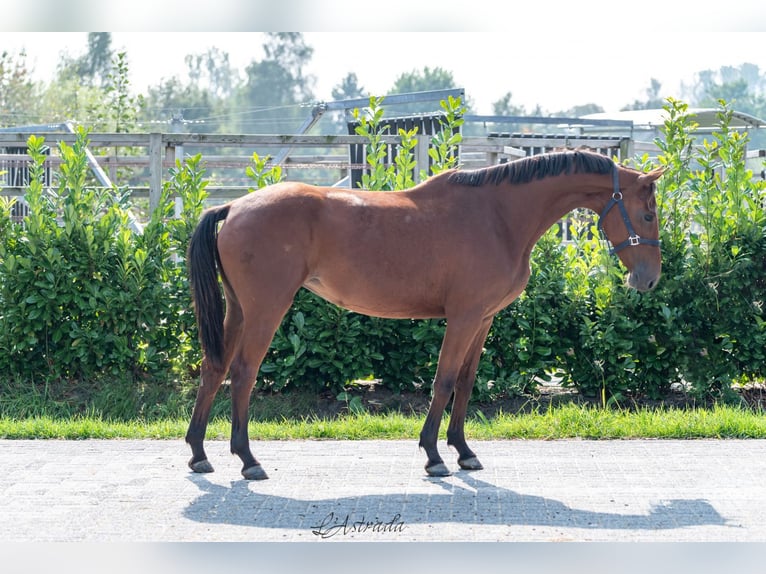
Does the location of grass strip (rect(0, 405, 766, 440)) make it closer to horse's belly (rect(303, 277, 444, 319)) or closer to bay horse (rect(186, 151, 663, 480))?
bay horse (rect(186, 151, 663, 480))

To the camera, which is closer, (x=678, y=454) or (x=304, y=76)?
(x=678, y=454)

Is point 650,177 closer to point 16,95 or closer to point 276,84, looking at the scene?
point 16,95

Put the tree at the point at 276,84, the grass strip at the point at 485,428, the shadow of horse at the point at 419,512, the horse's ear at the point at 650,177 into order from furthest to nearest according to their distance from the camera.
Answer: the tree at the point at 276,84
the grass strip at the point at 485,428
the horse's ear at the point at 650,177
the shadow of horse at the point at 419,512

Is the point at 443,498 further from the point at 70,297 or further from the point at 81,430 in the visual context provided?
the point at 70,297

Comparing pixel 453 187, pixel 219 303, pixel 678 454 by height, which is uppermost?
pixel 453 187

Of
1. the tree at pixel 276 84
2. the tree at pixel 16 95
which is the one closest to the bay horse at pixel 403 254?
the tree at pixel 16 95

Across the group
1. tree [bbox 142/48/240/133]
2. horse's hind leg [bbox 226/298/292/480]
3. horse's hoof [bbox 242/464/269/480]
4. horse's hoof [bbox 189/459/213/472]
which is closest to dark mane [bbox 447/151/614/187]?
horse's hind leg [bbox 226/298/292/480]

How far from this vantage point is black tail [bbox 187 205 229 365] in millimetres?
6012

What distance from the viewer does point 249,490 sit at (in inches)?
224

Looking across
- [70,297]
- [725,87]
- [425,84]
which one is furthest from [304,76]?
[70,297]

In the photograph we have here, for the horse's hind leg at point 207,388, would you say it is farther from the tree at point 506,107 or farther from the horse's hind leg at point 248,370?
the tree at point 506,107

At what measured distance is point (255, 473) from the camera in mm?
5926

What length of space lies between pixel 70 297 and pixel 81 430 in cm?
144

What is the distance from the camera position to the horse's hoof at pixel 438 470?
6031mm
